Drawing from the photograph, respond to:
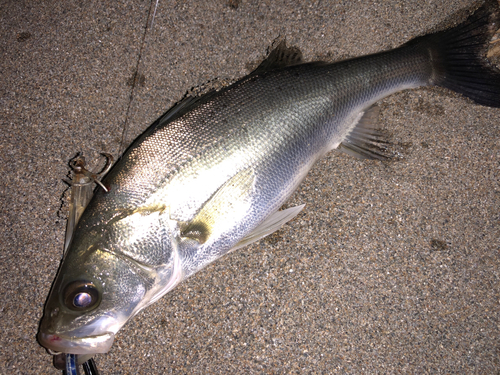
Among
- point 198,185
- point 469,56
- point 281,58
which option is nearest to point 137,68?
point 281,58

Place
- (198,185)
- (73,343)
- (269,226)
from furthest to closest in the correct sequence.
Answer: (269,226), (198,185), (73,343)

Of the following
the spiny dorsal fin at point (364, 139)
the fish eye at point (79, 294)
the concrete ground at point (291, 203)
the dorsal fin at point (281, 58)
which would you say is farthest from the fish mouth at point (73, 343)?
the spiny dorsal fin at point (364, 139)

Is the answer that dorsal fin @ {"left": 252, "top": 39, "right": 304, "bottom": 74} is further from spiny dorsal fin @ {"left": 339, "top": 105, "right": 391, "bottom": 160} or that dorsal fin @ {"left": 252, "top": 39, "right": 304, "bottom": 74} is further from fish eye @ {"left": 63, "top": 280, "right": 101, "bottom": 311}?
fish eye @ {"left": 63, "top": 280, "right": 101, "bottom": 311}

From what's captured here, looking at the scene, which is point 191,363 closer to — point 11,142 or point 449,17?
point 11,142

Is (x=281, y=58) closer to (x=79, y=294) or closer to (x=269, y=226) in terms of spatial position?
(x=269, y=226)

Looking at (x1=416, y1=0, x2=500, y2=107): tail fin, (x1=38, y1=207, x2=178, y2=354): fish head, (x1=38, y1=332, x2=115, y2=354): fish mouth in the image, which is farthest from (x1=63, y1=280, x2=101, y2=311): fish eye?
(x1=416, y1=0, x2=500, y2=107): tail fin

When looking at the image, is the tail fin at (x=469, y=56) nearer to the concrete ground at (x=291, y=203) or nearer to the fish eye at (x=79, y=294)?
the concrete ground at (x=291, y=203)
